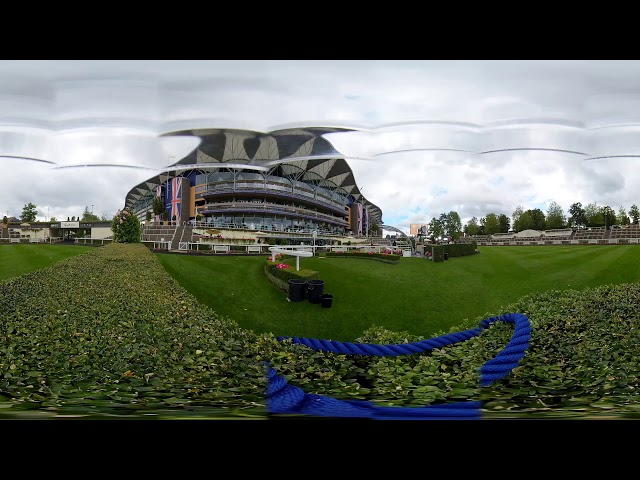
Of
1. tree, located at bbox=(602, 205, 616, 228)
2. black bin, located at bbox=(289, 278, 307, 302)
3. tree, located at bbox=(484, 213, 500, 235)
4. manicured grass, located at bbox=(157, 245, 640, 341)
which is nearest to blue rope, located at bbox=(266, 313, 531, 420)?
manicured grass, located at bbox=(157, 245, 640, 341)

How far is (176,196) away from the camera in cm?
135

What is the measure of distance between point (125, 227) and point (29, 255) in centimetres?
57

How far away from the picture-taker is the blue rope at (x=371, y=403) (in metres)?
0.88

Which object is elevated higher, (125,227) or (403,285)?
(125,227)

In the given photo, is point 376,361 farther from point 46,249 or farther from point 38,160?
point 38,160

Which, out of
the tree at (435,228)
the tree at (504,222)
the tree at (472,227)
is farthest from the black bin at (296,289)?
the tree at (504,222)

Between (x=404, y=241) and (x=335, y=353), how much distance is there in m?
0.60

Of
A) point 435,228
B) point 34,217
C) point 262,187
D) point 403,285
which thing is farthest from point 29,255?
point 435,228

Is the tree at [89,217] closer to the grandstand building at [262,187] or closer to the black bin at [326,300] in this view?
the grandstand building at [262,187]

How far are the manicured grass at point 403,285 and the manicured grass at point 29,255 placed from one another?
607 millimetres

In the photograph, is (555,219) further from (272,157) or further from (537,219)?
(272,157)

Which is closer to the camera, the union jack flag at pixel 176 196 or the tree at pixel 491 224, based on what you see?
the tree at pixel 491 224

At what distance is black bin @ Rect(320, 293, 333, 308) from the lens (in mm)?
1200
